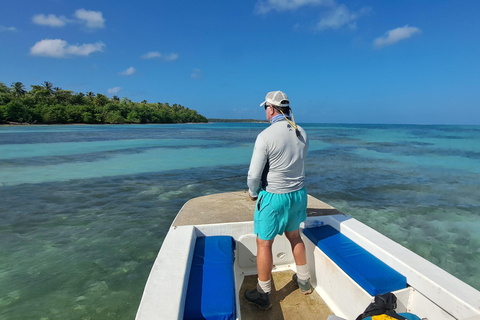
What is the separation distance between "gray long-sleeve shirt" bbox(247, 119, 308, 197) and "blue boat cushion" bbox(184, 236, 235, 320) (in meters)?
0.64

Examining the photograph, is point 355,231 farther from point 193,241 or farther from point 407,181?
point 407,181

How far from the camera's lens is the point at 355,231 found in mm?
2510

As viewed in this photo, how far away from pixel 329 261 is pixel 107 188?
26.4 ft

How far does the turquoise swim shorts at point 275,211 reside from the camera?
2.06m

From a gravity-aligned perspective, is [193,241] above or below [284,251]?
above

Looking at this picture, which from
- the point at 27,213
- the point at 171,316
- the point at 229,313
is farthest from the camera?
the point at 27,213

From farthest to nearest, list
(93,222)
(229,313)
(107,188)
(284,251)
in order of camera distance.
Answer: (107,188) → (93,222) → (284,251) → (229,313)

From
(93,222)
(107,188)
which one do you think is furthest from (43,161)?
(93,222)

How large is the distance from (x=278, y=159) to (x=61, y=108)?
246 ft

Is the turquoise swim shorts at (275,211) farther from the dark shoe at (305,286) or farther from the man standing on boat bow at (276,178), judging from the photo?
the dark shoe at (305,286)

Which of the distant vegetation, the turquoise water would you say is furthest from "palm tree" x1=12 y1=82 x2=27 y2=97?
the turquoise water

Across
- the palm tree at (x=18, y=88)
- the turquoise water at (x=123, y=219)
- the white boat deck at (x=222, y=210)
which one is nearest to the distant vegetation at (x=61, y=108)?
the palm tree at (x=18, y=88)

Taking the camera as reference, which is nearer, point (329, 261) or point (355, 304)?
point (355, 304)

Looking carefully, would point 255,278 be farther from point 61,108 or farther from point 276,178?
point 61,108
